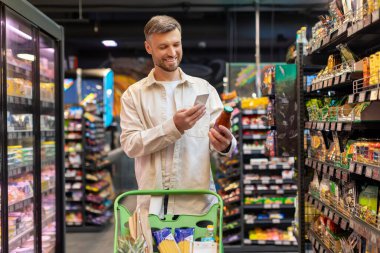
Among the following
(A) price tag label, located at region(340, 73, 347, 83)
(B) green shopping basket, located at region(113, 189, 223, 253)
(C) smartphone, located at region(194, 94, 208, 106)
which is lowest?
(B) green shopping basket, located at region(113, 189, 223, 253)

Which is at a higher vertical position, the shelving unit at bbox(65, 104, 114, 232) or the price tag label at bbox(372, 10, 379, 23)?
the price tag label at bbox(372, 10, 379, 23)

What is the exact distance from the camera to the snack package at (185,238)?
85.6 inches

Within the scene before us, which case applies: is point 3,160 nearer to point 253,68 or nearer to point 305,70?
point 305,70

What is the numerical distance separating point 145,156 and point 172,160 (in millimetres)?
151

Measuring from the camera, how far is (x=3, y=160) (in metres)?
3.50

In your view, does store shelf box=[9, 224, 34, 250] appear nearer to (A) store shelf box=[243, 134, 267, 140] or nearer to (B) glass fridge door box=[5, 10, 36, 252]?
(B) glass fridge door box=[5, 10, 36, 252]

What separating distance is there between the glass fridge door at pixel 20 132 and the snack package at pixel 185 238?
211 cm

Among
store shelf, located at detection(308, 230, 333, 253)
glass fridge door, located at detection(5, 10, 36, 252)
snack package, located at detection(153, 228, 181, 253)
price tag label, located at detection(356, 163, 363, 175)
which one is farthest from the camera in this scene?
glass fridge door, located at detection(5, 10, 36, 252)

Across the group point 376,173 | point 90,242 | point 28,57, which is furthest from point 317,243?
point 90,242

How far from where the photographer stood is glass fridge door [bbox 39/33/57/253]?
15.8 ft

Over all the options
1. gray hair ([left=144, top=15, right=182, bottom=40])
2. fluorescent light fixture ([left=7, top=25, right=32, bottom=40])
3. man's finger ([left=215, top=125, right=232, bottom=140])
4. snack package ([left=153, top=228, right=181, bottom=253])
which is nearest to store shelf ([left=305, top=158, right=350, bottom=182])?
man's finger ([left=215, top=125, right=232, bottom=140])

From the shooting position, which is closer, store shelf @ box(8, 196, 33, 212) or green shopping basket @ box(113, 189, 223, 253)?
green shopping basket @ box(113, 189, 223, 253)

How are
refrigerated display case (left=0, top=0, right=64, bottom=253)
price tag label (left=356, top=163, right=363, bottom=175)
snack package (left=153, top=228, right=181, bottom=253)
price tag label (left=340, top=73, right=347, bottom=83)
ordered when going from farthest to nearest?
refrigerated display case (left=0, top=0, right=64, bottom=253), price tag label (left=340, top=73, right=347, bottom=83), price tag label (left=356, top=163, right=363, bottom=175), snack package (left=153, top=228, right=181, bottom=253)

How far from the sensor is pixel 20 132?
13.4 feet
